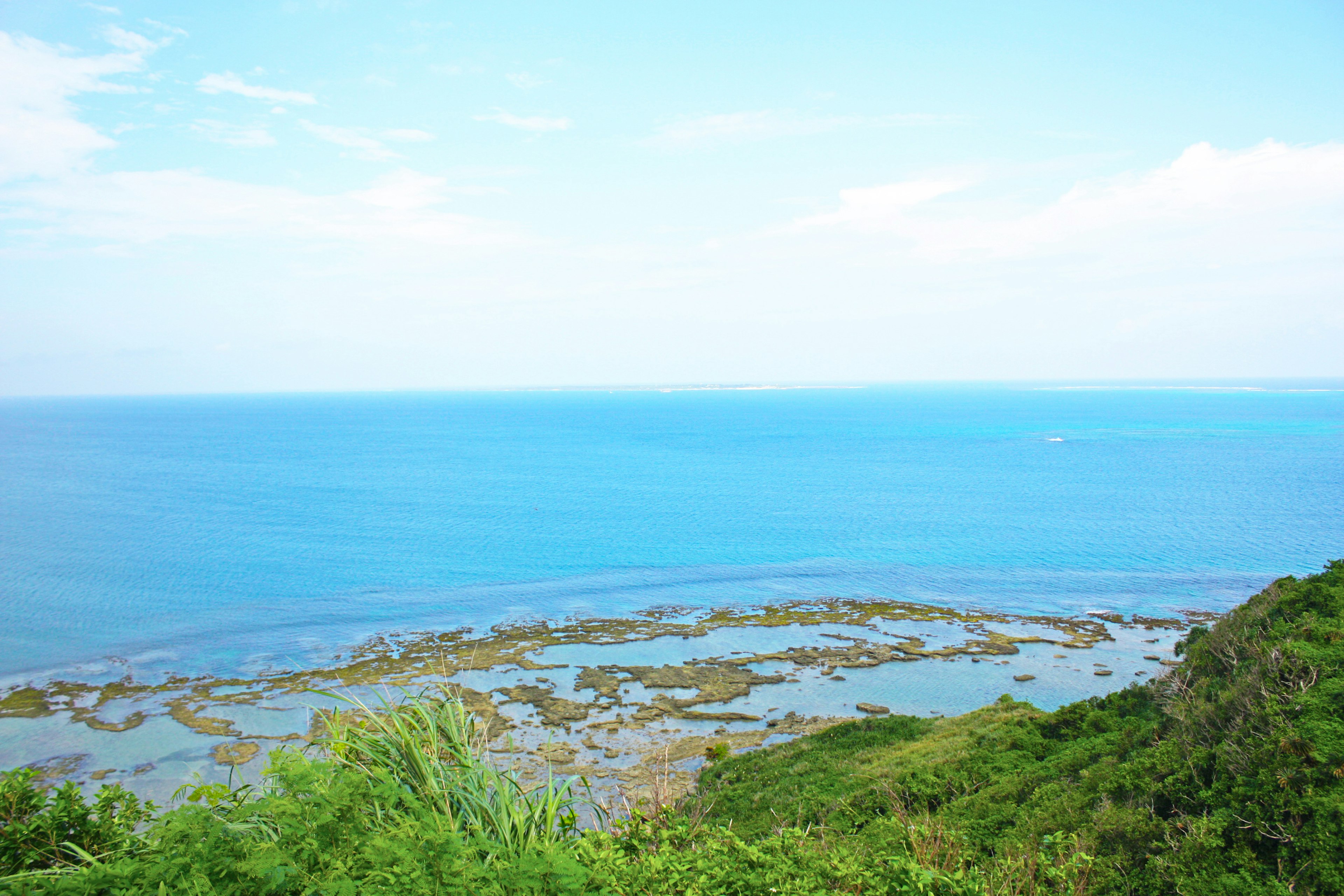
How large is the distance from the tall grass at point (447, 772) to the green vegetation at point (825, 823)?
0.09 ft

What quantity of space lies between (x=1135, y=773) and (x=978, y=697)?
21.3 metres

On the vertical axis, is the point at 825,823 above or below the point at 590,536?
above

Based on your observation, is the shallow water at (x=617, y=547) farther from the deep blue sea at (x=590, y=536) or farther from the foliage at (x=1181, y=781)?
the foliage at (x=1181, y=781)

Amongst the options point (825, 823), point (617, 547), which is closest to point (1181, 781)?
point (825, 823)

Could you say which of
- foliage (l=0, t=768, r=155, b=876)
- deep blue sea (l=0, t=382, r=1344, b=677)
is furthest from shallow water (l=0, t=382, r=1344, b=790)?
foliage (l=0, t=768, r=155, b=876)

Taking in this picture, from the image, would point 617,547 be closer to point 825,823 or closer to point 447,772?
point 825,823

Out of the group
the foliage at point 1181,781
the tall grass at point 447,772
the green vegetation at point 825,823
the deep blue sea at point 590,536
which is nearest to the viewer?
the green vegetation at point 825,823

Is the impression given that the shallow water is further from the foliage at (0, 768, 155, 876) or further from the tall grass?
the tall grass

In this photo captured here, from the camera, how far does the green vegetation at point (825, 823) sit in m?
4.42

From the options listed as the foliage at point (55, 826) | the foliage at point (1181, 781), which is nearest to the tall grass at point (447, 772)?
the foliage at point (55, 826)

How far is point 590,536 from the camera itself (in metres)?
58.3

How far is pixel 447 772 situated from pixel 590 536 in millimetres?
52773

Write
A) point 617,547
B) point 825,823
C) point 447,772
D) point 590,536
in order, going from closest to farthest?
point 447,772
point 825,823
point 617,547
point 590,536

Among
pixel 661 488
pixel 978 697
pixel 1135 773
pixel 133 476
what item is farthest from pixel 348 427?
pixel 1135 773
